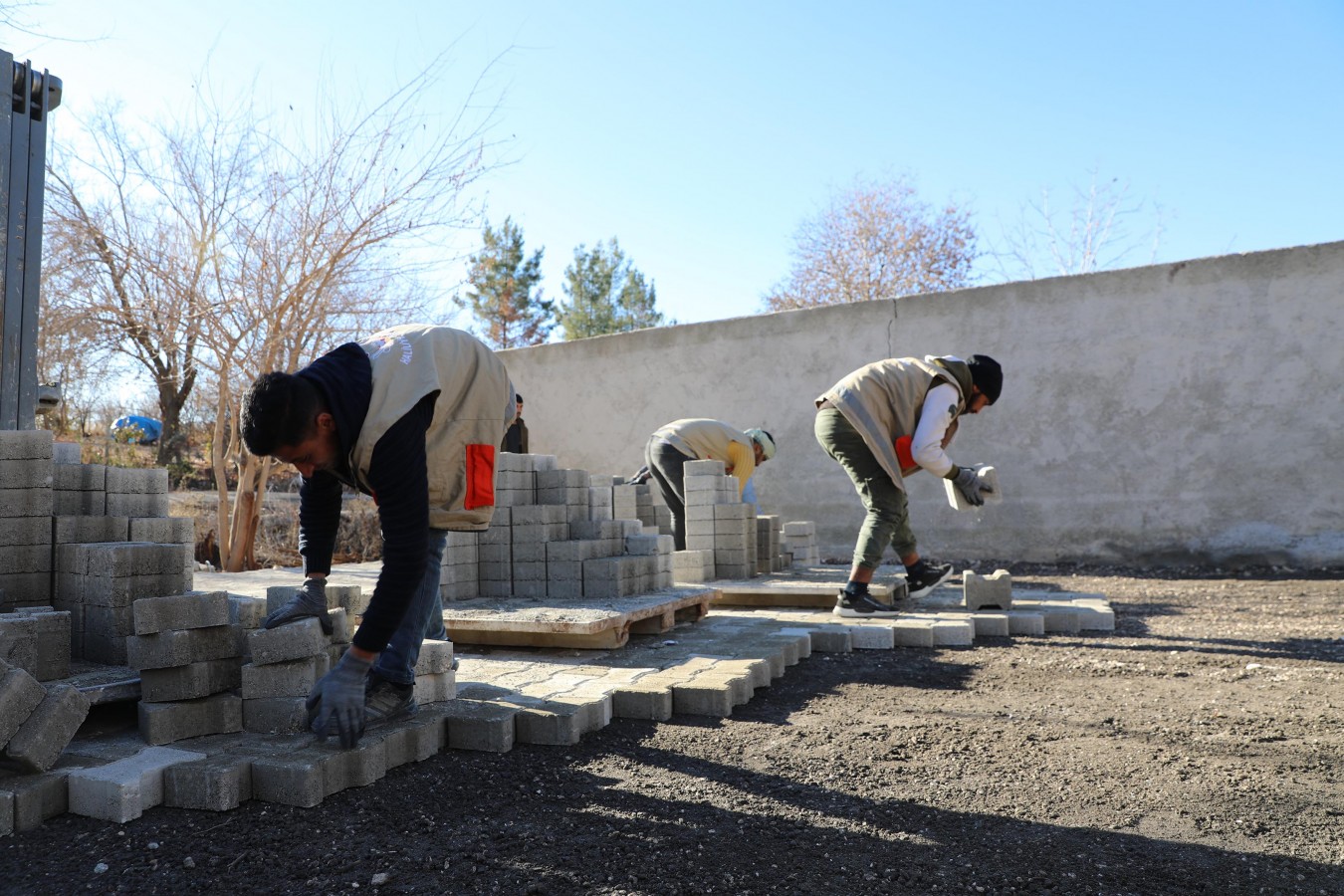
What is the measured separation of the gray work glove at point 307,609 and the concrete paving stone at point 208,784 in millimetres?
565

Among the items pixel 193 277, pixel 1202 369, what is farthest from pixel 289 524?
pixel 1202 369

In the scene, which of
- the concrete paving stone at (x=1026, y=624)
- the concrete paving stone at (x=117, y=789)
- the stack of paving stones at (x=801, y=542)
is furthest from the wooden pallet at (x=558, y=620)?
the stack of paving stones at (x=801, y=542)

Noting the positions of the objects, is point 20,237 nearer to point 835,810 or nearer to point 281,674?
point 281,674

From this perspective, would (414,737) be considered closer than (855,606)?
Yes

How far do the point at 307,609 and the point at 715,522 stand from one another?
444cm

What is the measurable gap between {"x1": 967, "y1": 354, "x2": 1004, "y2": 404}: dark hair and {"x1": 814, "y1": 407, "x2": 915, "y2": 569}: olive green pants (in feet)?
2.63

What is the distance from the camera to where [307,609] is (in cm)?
305

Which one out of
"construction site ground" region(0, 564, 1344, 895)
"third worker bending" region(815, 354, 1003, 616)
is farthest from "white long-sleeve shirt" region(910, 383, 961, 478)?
"construction site ground" region(0, 564, 1344, 895)

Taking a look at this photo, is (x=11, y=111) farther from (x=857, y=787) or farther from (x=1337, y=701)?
(x=1337, y=701)

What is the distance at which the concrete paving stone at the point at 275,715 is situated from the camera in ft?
9.50

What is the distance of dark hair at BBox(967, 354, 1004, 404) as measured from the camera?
5.62 meters

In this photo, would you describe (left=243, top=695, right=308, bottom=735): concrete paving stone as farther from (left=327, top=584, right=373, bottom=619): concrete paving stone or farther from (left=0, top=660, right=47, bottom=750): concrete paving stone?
(left=0, top=660, right=47, bottom=750): concrete paving stone

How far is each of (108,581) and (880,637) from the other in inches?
148

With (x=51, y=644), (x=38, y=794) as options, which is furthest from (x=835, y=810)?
(x=51, y=644)
